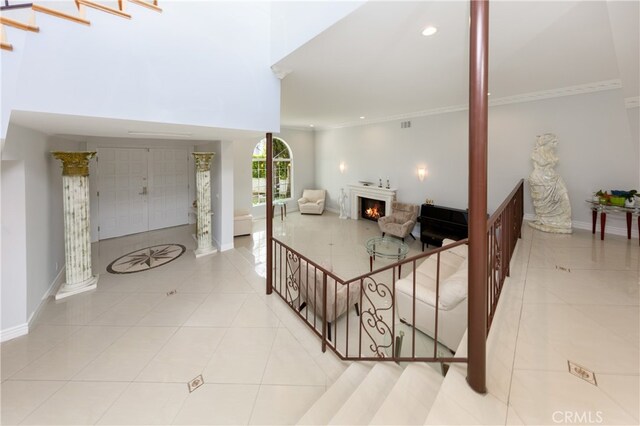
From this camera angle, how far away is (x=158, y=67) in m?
2.48

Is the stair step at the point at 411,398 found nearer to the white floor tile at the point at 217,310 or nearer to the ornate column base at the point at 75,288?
the white floor tile at the point at 217,310

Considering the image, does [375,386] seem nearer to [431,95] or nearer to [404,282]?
[404,282]

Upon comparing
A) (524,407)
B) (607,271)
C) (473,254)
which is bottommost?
(524,407)

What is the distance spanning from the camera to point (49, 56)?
1980mm

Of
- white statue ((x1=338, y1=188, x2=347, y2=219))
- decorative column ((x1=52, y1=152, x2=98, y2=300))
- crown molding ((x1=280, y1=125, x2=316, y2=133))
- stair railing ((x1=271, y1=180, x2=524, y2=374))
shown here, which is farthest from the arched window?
stair railing ((x1=271, y1=180, x2=524, y2=374))

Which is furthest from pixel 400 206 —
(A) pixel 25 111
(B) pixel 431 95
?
(A) pixel 25 111

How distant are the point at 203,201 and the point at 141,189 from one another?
2549 mm

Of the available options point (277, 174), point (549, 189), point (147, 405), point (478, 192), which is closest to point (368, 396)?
point (478, 192)

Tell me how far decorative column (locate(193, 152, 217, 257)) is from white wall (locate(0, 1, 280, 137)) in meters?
2.57

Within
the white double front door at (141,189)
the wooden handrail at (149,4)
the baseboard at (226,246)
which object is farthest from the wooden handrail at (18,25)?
the white double front door at (141,189)

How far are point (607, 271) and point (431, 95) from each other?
358 centimetres

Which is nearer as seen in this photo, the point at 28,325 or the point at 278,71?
Result: the point at 28,325

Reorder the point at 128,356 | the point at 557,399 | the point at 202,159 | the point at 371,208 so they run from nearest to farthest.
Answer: the point at 557,399 < the point at 128,356 < the point at 202,159 < the point at 371,208

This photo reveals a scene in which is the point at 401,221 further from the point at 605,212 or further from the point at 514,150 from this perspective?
the point at 605,212
